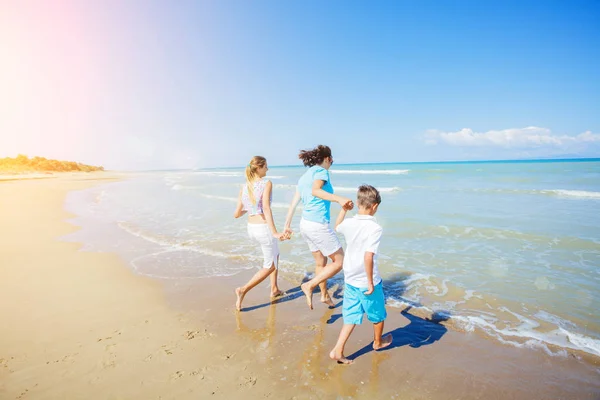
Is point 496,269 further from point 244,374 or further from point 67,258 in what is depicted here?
point 67,258

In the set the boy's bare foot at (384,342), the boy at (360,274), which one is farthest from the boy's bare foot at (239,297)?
the boy's bare foot at (384,342)

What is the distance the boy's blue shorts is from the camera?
3215 millimetres

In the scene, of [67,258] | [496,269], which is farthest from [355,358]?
[67,258]

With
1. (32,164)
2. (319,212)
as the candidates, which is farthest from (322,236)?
(32,164)

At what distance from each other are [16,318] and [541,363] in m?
6.77

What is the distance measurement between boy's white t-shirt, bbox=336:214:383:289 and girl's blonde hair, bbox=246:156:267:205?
161cm

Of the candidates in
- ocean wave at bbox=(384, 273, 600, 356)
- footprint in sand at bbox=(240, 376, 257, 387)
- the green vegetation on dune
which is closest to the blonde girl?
footprint in sand at bbox=(240, 376, 257, 387)

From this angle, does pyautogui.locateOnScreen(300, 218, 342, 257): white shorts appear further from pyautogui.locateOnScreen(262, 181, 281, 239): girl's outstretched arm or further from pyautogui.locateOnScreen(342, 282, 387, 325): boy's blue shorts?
pyautogui.locateOnScreen(342, 282, 387, 325): boy's blue shorts

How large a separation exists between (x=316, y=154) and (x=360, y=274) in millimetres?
1809

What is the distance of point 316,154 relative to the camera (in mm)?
4211

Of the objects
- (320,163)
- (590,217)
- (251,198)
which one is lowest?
Answer: (590,217)

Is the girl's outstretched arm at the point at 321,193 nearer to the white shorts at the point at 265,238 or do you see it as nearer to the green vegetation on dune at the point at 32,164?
the white shorts at the point at 265,238

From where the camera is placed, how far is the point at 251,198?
14.2ft

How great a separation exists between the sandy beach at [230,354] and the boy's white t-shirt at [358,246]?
37.5 inches
